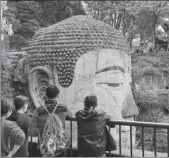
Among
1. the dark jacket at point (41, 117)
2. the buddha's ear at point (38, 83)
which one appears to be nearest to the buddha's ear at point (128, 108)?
the buddha's ear at point (38, 83)

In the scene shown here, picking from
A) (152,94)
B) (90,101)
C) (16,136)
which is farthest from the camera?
(152,94)

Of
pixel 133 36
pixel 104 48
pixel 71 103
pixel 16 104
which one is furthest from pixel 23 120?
pixel 133 36

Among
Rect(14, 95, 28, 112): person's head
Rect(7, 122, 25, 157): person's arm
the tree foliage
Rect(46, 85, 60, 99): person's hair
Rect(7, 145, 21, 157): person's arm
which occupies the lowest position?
Rect(7, 145, 21, 157): person's arm

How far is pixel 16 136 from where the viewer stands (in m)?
2.73

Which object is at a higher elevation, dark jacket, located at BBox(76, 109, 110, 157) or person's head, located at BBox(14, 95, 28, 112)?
person's head, located at BBox(14, 95, 28, 112)

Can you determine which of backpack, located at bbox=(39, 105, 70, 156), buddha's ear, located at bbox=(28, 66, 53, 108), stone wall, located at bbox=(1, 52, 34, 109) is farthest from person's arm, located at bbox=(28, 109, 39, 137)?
stone wall, located at bbox=(1, 52, 34, 109)

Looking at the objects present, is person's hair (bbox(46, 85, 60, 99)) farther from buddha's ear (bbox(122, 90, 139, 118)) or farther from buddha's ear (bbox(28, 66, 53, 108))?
buddha's ear (bbox(122, 90, 139, 118))

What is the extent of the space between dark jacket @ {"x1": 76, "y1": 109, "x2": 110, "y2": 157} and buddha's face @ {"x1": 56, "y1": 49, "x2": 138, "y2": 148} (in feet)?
6.91

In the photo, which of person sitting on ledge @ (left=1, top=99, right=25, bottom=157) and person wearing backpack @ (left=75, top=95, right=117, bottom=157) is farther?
person wearing backpack @ (left=75, top=95, right=117, bottom=157)

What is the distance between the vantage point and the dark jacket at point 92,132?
296 centimetres

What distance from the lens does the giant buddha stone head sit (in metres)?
5.15

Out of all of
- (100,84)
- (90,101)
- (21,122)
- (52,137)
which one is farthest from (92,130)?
(100,84)

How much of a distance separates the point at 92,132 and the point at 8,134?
2.62 ft

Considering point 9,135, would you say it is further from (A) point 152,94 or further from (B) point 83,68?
(A) point 152,94
